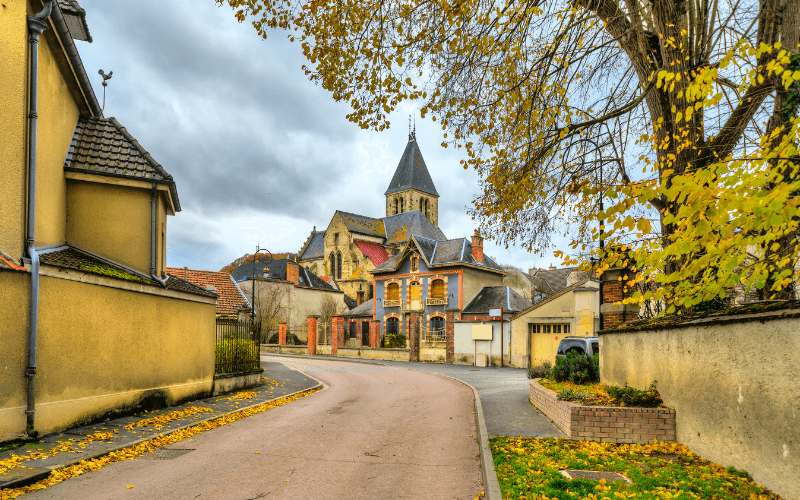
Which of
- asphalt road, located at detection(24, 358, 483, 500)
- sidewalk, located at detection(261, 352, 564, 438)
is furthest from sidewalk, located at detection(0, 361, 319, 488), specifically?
sidewalk, located at detection(261, 352, 564, 438)

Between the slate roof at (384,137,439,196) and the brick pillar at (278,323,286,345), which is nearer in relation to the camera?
the brick pillar at (278,323,286,345)

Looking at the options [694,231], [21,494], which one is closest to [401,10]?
[694,231]

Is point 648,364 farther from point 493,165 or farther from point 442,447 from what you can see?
point 493,165

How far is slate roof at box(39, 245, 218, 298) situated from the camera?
10016mm

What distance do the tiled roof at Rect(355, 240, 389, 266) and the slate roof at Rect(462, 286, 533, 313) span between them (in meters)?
26.4

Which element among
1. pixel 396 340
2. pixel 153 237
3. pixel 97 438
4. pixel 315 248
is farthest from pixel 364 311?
Answer: pixel 97 438

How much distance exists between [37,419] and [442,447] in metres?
6.53

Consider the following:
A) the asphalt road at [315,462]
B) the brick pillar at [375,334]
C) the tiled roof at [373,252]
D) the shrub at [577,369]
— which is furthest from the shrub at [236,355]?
the tiled roof at [373,252]

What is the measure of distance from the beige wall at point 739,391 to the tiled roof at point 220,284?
73.4 feet

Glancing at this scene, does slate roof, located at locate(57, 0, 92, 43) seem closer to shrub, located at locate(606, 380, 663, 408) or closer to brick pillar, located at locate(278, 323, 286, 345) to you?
shrub, located at locate(606, 380, 663, 408)

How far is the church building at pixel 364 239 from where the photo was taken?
222ft

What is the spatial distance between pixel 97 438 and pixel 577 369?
984 centimetres

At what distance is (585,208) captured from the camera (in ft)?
41.7

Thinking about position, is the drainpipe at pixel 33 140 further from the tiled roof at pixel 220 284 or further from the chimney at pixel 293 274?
the chimney at pixel 293 274
